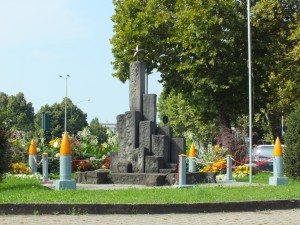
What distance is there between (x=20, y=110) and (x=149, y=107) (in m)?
82.8

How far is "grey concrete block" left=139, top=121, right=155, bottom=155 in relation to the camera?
20.6 m

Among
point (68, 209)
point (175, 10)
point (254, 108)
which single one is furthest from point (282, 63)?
point (68, 209)

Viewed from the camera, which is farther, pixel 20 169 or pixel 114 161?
pixel 20 169

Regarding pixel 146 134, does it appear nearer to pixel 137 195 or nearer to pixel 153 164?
pixel 153 164

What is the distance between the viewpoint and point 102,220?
1188 centimetres

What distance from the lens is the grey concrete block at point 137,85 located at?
21047 millimetres

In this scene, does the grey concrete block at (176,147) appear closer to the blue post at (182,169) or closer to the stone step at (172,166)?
the stone step at (172,166)

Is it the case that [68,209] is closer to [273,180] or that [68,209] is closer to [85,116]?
[273,180]

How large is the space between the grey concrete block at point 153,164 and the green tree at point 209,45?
1645 centimetres

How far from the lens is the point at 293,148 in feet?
66.2

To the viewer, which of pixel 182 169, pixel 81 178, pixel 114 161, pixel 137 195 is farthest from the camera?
pixel 114 161

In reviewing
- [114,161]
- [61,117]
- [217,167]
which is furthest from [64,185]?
[61,117]

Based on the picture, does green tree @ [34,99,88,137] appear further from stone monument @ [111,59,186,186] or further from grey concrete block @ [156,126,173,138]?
grey concrete block @ [156,126,173,138]

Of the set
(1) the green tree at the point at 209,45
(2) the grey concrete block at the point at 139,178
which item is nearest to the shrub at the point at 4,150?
(2) the grey concrete block at the point at 139,178
